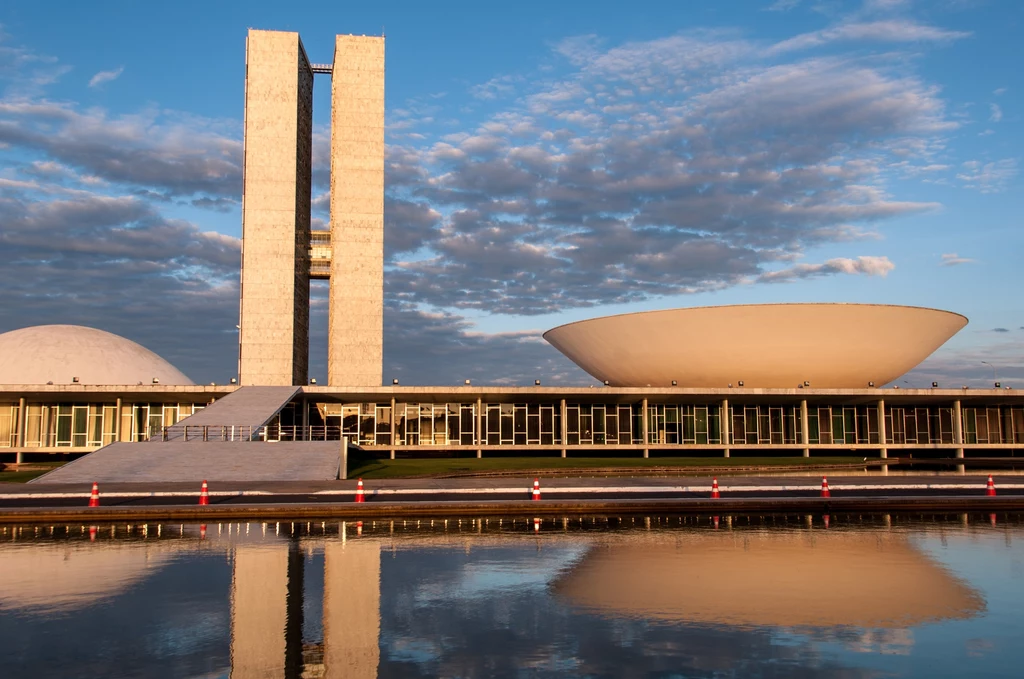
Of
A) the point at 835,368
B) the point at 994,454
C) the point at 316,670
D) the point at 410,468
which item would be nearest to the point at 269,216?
the point at 410,468

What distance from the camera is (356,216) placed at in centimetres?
6375

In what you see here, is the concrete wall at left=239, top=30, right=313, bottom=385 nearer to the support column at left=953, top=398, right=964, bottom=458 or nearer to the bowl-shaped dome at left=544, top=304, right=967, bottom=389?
the bowl-shaped dome at left=544, top=304, right=967, bottom=389

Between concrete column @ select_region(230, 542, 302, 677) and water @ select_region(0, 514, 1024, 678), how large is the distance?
3cm

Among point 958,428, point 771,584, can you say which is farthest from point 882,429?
point 771,584

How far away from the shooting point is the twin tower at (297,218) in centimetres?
6178

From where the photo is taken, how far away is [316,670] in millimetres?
7570

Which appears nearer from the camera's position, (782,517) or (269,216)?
(782,517)

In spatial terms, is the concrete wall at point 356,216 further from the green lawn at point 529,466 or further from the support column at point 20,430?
the support column at point 20,430

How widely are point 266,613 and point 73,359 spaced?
214ft

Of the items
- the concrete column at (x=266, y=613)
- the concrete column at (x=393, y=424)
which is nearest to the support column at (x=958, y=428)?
the concrete column at (x=393, y=424)

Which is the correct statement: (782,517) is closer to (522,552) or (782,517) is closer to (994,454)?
(522,552)

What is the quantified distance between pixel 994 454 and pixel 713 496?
46.6 m

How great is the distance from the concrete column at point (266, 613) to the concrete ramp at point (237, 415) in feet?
81.9

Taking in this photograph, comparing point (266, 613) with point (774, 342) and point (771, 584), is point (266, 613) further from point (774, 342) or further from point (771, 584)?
point (774, 342)
